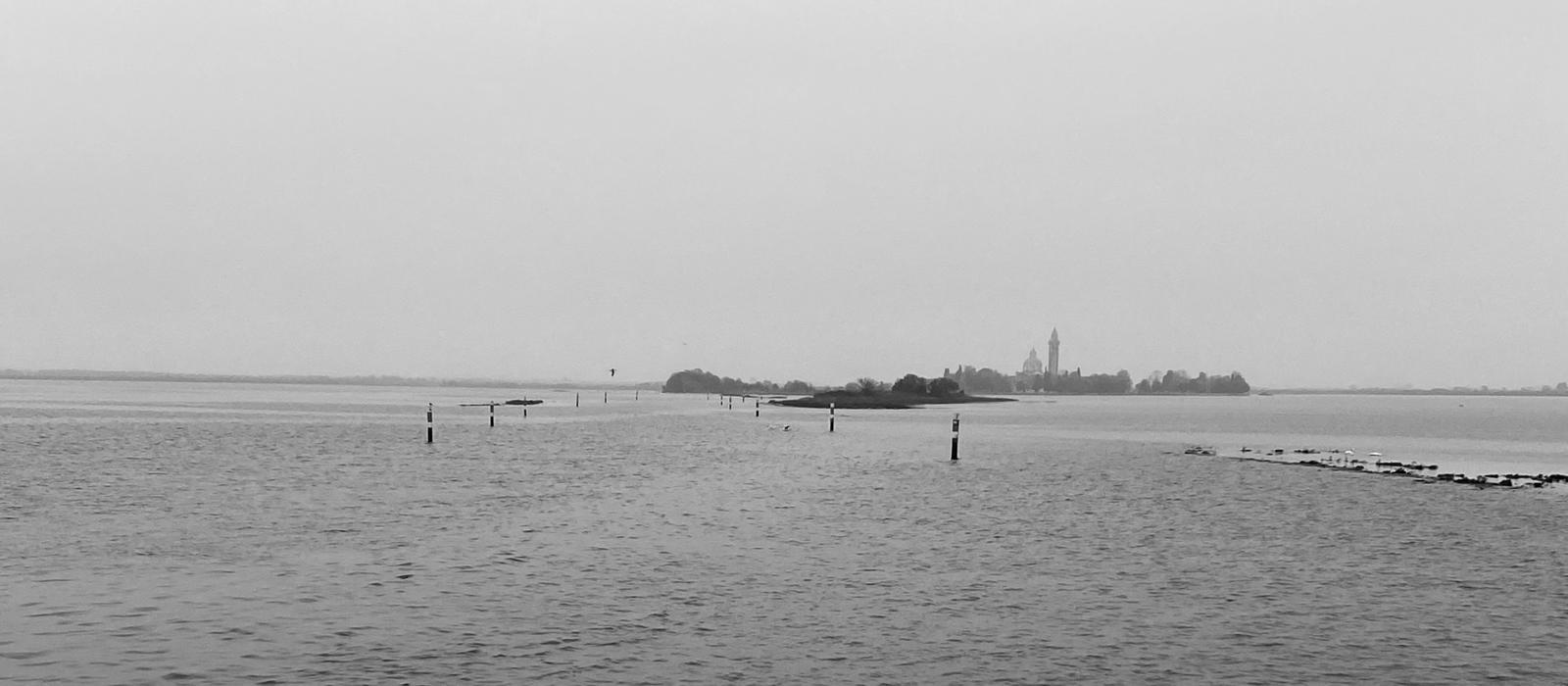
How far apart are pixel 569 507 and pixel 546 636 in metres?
17.2

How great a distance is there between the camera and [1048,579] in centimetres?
2131

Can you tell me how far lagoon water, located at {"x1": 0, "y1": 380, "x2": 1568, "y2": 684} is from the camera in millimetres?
14633

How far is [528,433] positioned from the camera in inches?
3302

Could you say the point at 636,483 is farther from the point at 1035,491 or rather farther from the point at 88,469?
the point at 88,469

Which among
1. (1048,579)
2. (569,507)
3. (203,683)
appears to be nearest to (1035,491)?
(569,507)

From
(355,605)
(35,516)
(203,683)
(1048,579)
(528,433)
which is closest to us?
(203,683)

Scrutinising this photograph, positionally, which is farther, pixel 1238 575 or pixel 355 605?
pixel 1238 575

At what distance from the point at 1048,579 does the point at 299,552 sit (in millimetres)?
14072

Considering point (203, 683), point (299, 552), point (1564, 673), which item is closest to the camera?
point (203, 683)

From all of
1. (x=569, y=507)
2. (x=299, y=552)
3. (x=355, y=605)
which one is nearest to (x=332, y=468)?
(x=569, y=507)

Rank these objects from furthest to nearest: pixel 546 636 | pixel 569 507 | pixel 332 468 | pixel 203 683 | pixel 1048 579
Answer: pixel 332 468 → pixel 569 507 → pixel 1048 579 → pixel 546 636 → pixel 203 683

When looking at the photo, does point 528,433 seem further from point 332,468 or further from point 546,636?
point 546,636

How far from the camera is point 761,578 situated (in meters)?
20.9

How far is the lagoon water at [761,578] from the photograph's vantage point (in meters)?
14.6
